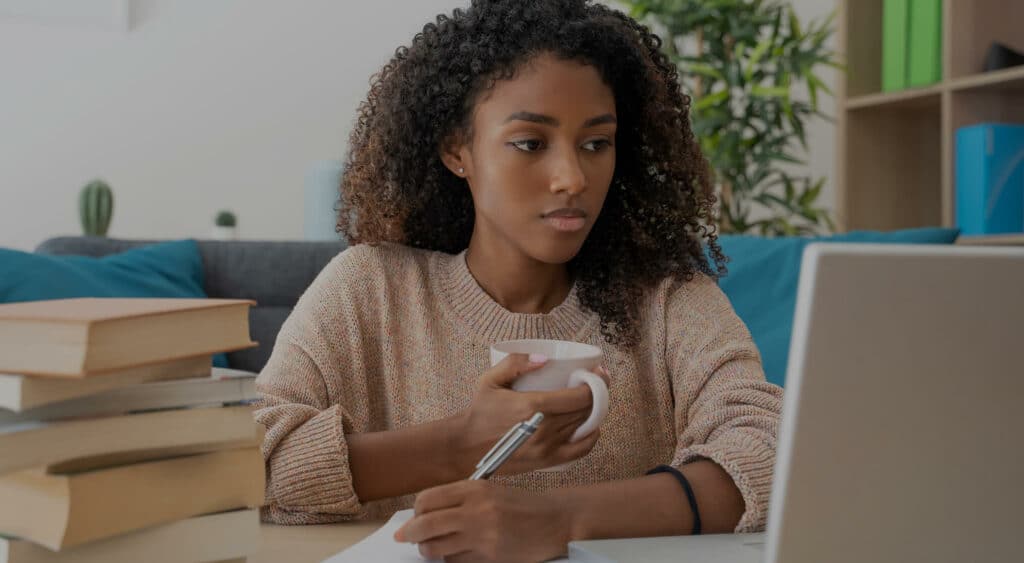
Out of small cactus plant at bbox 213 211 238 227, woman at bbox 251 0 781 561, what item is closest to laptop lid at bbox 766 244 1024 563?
woman at bbox 251 0 781 561

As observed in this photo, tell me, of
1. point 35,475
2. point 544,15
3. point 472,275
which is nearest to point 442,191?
point 472,275

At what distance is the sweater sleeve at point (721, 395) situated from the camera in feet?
3.11

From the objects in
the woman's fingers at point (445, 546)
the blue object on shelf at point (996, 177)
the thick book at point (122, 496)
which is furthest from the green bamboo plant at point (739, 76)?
the thick book at point (122, 496)

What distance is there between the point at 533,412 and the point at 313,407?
0.33 meters

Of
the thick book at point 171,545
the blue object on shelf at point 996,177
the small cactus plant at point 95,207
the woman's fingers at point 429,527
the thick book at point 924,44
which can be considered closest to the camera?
the thick book at point 171,545

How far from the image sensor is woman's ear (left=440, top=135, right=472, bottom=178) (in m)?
1.27

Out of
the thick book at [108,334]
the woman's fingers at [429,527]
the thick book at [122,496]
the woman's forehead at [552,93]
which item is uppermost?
the woman's forehead at [552,93]

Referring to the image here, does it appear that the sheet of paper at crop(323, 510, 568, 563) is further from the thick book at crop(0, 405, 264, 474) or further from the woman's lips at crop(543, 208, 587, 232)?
the woman's lips at crop(543, 208, 587, 232)

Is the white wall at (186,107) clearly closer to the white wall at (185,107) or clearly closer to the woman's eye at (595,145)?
the white wall at (185,107)

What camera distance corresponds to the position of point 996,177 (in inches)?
92.7

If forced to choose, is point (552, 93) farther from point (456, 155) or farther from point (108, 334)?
point (108, 334)

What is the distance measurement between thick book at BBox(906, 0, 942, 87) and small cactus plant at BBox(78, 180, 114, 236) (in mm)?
2200

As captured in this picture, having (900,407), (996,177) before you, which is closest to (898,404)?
(900,407)

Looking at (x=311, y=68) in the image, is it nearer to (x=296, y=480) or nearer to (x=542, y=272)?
(x=542, y=272)
